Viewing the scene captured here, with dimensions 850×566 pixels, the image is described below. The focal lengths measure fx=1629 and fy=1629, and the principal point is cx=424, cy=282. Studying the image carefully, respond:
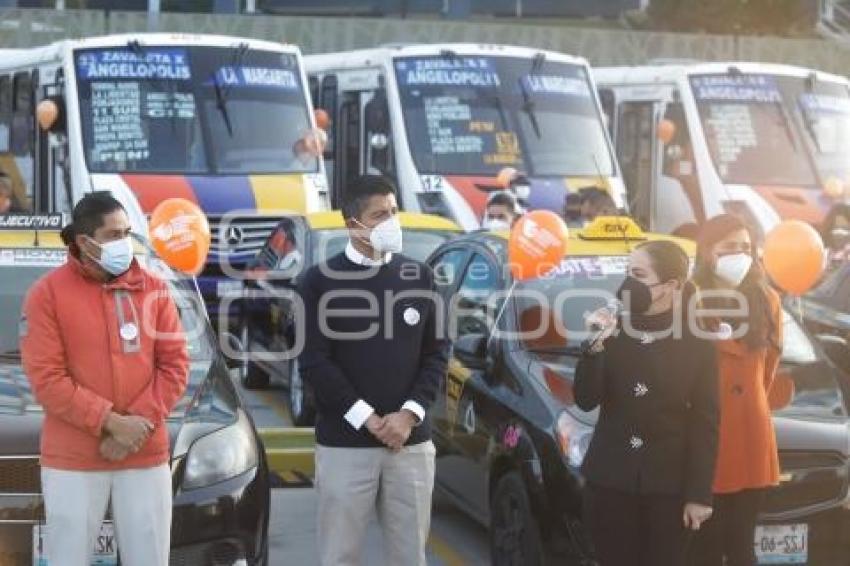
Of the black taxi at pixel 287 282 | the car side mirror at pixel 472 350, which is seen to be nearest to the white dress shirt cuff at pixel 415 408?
the car side mirror at pixel 472 350

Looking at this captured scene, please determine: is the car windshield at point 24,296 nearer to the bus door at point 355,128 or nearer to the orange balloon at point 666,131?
the bus door at point 355,128

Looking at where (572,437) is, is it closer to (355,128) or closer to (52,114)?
(52,114)

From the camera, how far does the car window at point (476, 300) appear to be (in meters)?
7.79

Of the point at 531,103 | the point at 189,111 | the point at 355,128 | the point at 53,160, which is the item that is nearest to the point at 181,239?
the point at 189,111

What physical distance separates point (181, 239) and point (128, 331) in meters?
3.50

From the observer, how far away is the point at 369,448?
220 inches

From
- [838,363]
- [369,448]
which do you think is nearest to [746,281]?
[369,448]

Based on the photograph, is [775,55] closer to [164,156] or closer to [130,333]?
[164,156]

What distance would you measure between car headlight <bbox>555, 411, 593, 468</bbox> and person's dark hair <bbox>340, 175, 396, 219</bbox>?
133 centimetres

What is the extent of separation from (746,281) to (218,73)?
990cm

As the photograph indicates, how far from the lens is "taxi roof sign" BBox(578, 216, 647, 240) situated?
8.23 m

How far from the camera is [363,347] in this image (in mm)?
5613

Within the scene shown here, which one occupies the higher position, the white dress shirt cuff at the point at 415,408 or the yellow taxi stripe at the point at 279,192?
the white dress shirt cuff at the point at 415,408

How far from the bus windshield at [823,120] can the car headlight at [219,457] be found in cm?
1239
